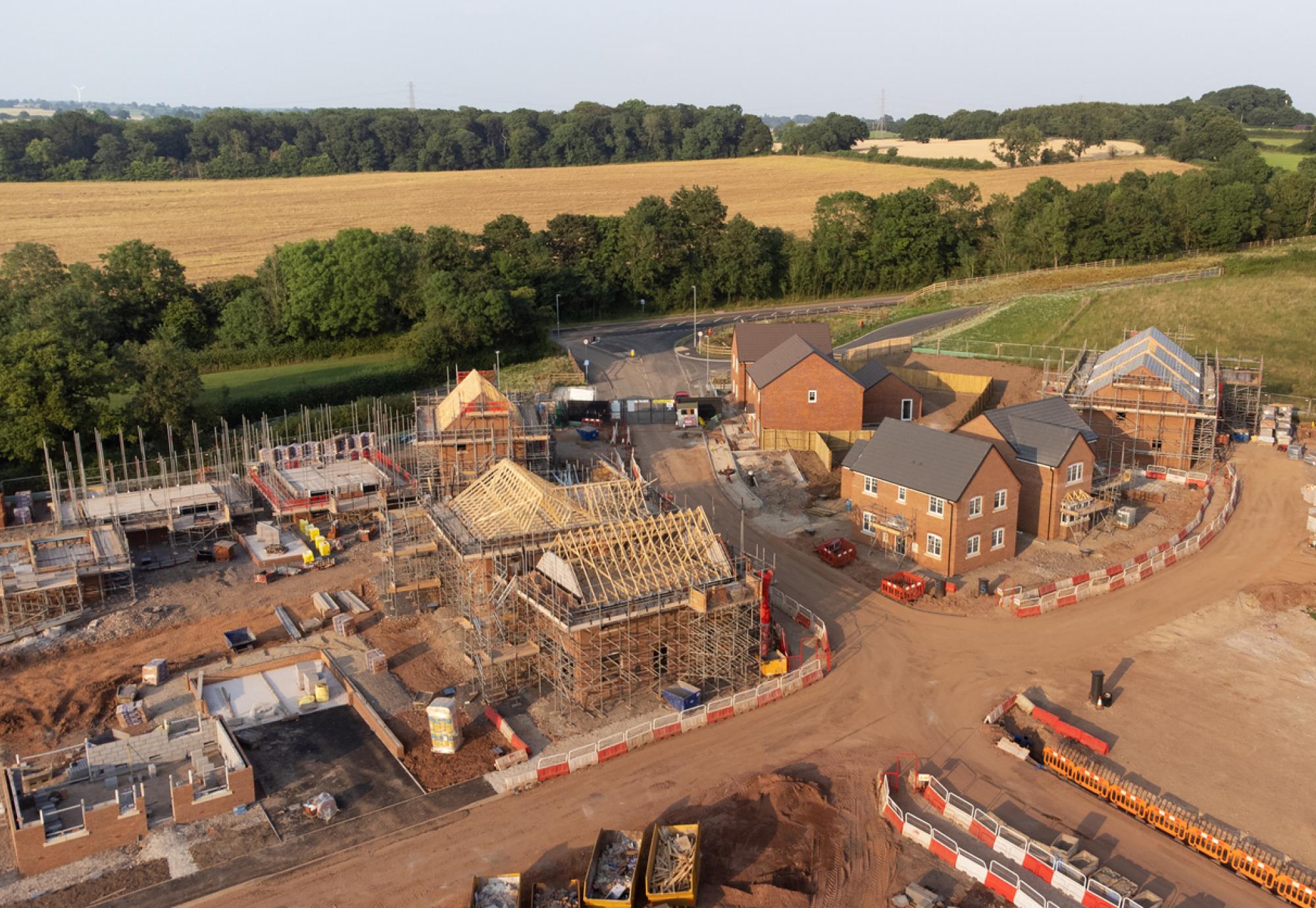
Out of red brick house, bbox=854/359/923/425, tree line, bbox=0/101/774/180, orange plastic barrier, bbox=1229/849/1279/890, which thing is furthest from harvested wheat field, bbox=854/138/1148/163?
orange plastic barrier, bbox=1229/849/1279/890

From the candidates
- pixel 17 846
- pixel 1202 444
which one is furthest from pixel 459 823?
pixel 1202 444

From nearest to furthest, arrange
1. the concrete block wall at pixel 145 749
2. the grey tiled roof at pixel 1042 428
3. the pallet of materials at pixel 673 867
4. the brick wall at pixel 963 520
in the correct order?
the pallet of materials at pixel 673 867 < the concrete block wall at pixel 145 749 < the brick wall at pixel 963 520 < the grey tiled roof at pixel 1042 428

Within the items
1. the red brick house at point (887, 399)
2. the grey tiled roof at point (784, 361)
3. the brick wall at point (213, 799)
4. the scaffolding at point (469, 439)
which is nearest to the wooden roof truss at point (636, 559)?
the brick wall at point (213, 799)

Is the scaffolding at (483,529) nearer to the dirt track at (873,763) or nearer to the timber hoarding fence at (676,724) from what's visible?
the timber hoarding fence at (676,724)

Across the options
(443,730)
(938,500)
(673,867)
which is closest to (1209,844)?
(673,867)

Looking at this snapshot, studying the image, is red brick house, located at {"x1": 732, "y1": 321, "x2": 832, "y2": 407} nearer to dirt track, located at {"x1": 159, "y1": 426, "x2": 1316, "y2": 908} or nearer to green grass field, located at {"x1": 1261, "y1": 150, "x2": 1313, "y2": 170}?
dirt track, located at {"x1": 159, "y1": 426, "x2": 1316, "y2": 908}

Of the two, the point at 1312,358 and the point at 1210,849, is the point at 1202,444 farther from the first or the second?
the point at 1210,849
